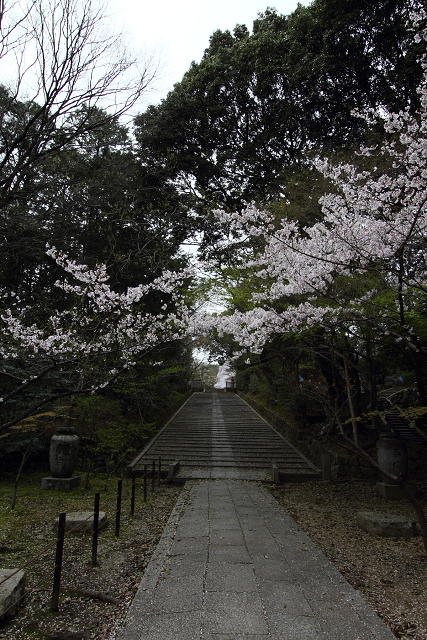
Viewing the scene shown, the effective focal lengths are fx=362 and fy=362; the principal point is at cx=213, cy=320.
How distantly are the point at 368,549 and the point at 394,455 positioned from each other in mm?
3165

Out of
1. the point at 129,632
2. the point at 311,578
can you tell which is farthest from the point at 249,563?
the point at 129,632

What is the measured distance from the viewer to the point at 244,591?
3.29 metres

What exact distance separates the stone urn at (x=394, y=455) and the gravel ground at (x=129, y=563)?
0.66 meters

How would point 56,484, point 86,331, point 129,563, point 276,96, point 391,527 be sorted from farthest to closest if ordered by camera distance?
point 276,96
point 56,484
point 86,331
point 391,527
point 129,563

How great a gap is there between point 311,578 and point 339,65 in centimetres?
1167

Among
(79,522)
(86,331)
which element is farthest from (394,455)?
(86,331)

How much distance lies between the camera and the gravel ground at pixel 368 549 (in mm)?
3238

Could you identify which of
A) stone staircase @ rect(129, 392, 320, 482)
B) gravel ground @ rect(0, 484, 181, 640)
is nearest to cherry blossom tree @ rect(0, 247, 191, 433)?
gravel ground @ rect(0, 484, 181, 640)

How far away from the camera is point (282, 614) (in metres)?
2.91

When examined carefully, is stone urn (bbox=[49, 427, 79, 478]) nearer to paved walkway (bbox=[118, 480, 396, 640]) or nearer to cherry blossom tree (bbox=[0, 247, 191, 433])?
cherry blossom tree (bbox=[0, 247, 191, 433])

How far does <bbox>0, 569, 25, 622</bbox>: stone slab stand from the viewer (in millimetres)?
2873

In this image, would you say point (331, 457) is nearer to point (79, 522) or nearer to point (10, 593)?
point (79, 522)

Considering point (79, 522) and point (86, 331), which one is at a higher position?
point (86, 331)

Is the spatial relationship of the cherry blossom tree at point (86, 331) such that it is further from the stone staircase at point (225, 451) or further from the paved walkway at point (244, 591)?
the stone staircase at point (225, 451)
